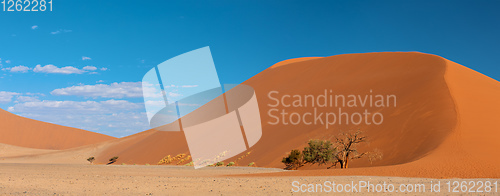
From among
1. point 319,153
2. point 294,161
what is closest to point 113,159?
point 294,161

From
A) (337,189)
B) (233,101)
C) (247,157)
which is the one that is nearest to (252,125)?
(247,157)

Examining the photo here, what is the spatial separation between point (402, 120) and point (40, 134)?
389ft

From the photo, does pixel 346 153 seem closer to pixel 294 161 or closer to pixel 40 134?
pixel 294 161

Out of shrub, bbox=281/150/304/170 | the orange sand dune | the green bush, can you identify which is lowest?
shrub, bbox=281/150/304/170

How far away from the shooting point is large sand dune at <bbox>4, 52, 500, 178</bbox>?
23.6 metres

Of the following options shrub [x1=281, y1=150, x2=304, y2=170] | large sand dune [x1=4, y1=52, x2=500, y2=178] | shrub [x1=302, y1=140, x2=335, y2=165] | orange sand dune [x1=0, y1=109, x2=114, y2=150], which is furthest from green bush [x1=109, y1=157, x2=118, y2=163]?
orange sand dune [x1=0, y1=109, x2=114, y2=150]

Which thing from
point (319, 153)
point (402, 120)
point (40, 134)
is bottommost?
point (319, 153)

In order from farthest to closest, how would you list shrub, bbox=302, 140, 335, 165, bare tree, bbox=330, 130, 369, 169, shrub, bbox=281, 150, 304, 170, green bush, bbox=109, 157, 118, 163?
green bush, bbox=109, 157, 118, 163 → shrub, bbox=281, 150, 304, 170 → shrub, bbox=302, 140, 335, 165 → bare tree, bbox=330, 130, 369, 169

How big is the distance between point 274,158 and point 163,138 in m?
23.8

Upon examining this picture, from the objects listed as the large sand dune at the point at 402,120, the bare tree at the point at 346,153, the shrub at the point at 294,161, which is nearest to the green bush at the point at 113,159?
the large sand dune at the point at 402,120

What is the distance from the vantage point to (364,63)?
170 feet

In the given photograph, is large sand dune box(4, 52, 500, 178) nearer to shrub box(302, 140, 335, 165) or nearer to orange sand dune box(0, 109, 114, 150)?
shrub box(302, 140, 335, 165)

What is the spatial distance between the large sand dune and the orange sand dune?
7071 cm

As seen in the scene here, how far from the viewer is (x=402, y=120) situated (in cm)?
3416
